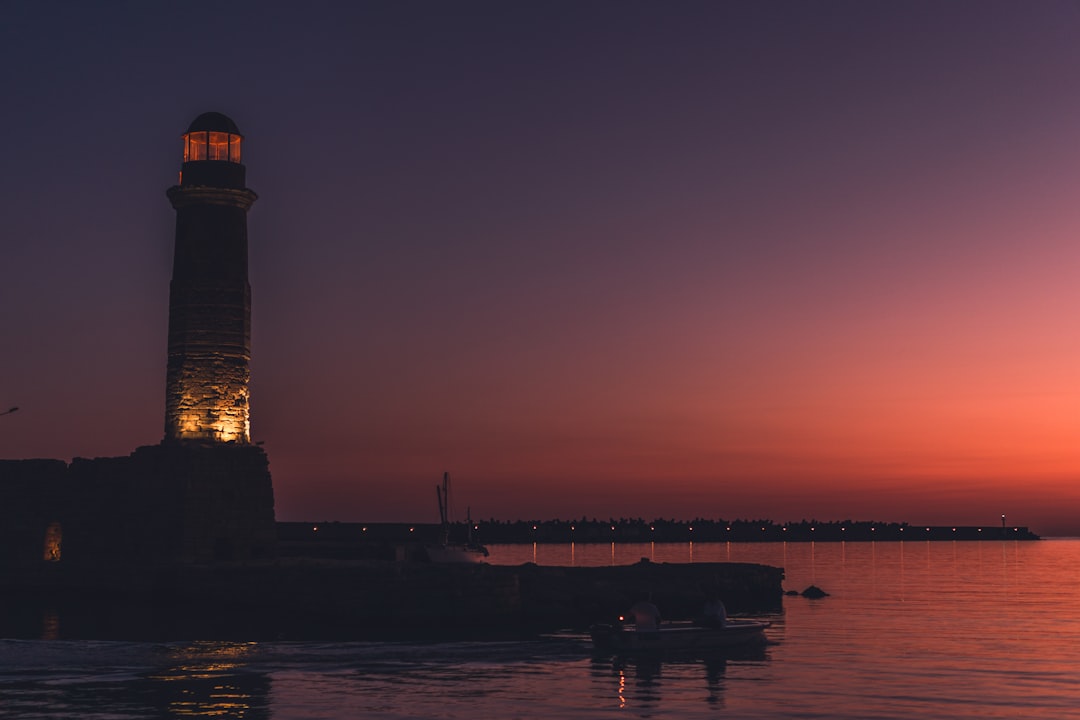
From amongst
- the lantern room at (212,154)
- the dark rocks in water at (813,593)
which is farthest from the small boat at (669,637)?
the dark rocks in water at (813,593)

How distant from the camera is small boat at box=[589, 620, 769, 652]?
123 feet

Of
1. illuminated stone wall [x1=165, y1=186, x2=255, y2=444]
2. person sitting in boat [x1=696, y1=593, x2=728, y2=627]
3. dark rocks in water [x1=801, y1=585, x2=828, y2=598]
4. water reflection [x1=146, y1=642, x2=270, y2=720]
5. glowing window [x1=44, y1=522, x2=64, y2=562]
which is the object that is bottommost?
dark rocks in water [x1=801, y1=585, x2=828, y2=598]

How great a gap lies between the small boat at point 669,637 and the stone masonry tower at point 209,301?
752 inches

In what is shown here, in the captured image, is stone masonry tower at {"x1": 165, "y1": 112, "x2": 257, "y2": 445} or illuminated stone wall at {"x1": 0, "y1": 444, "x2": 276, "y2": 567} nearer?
illuminated stone wall at {"x1": 0, "y1": 444, "x2": 276, "y2": 567}

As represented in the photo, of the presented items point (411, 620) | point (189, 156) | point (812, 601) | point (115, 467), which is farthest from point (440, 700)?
point (812, 601)

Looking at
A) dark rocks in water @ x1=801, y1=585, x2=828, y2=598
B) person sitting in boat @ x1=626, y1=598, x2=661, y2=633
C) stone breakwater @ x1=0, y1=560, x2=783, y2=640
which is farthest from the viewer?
dark rocks in water @ x1=801, y1=585, x2=828, y2=598

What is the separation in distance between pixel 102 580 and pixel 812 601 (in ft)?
122

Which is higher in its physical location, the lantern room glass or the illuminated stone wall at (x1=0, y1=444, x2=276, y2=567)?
the lantern room glass

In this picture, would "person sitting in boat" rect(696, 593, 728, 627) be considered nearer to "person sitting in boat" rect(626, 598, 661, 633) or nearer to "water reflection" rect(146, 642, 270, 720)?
"person sitting in boat" rect(626, 598, 661, 633)

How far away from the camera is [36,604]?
50625mm

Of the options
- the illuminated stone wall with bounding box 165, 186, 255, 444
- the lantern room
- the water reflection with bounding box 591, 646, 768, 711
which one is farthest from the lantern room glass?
the water reflection with bounding box 591, 646, 768, 711

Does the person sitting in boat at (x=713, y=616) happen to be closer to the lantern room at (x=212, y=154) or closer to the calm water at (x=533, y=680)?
the calm water at (x=533, y=680)

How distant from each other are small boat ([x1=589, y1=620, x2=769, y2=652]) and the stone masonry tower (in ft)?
62.7

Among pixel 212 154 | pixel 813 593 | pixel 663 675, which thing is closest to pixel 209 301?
pixel 212 154
